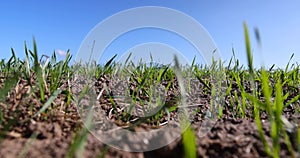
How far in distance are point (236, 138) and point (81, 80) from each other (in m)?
Answer: 1.50

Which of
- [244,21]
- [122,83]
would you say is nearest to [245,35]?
[244,21]

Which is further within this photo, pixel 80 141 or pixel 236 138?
pixel 236 138

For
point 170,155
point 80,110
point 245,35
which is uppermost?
point 245,35

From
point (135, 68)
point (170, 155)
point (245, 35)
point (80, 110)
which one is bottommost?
point (170, 155)

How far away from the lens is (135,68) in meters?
2.58

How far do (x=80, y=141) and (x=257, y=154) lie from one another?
0.41 metres

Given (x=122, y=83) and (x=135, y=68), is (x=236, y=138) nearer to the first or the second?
(x=122, y=83)

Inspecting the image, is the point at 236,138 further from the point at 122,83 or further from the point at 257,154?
the point at 122,83

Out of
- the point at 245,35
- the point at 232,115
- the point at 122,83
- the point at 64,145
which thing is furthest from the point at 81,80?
the point at 245,35

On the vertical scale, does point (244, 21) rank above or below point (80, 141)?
above

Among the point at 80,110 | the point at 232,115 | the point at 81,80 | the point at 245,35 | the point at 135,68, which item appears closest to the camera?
the point at 245,35

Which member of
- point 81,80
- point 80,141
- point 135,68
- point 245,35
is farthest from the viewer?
point 135,68

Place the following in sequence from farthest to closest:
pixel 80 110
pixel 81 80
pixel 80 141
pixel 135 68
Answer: pixel 135 68
pixel 81 80
pixel 80 110
pixel 80 141

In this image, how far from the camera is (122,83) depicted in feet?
6.84
